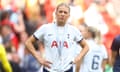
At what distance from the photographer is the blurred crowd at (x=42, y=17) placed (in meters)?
20.1

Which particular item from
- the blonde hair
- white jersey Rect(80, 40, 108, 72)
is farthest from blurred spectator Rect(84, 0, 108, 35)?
white jersey Rect(80, 40, 108, 72)

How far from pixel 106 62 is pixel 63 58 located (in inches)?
117

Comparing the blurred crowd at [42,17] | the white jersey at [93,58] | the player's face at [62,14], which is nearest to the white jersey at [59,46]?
the player's face at [62,14]

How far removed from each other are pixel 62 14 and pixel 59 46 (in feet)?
1.72

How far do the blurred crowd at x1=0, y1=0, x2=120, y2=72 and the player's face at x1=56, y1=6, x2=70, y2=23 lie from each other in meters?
7.21

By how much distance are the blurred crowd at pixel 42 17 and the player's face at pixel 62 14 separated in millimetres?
7205

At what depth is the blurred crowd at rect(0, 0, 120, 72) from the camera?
2009 centimetres

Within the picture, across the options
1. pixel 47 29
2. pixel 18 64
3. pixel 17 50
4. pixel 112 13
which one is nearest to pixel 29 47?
pixel 47 29

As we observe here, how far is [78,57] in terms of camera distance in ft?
40.6

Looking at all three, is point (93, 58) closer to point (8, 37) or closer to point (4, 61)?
point (4, 61)

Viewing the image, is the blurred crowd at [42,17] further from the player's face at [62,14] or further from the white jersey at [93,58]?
the player's face at [62,14]

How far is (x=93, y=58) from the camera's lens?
48.3ft

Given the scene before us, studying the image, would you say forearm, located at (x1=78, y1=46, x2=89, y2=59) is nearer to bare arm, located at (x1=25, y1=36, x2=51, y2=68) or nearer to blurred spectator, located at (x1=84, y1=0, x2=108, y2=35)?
bare arm, located at (x1=25, y1=36, x2=51, y2=68)

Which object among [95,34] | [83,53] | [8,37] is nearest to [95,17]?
[8,37]
